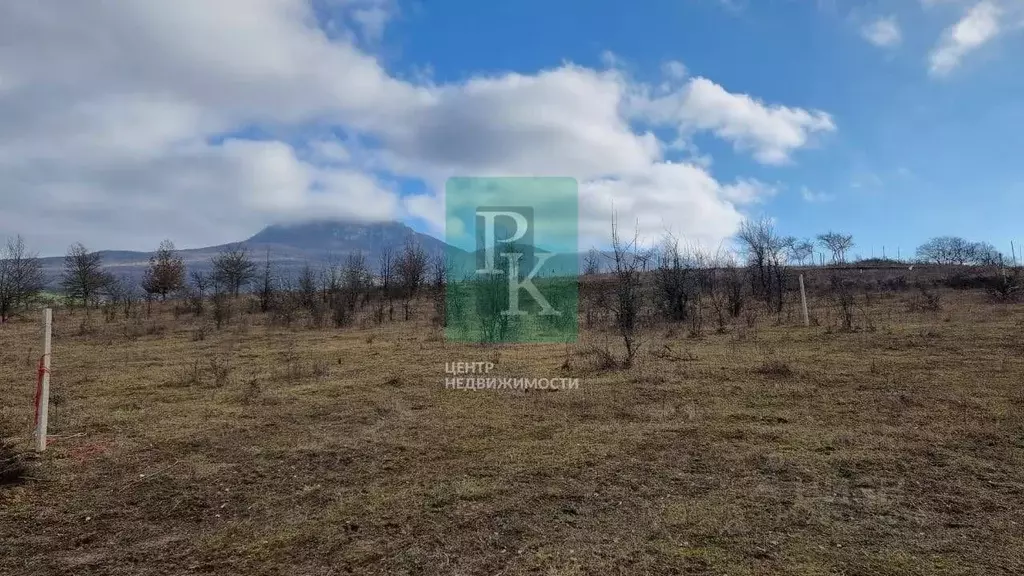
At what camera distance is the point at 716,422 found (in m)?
5.43

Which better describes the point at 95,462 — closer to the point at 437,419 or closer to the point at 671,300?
the point at 437,419

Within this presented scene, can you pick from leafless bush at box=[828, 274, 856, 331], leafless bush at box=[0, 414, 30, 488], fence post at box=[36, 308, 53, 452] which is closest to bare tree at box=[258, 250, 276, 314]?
fence post at box=[36, 308, 53, 452]

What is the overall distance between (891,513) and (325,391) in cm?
640

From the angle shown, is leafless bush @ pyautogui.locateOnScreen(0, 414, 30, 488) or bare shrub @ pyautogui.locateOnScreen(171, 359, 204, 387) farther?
bare shrub @ pyautogui.locateOnScreen(171, 359, 204, 387)

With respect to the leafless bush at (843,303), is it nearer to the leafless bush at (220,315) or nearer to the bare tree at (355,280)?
the bare tree at (355,280)

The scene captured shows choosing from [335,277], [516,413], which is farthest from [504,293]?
[335,277]

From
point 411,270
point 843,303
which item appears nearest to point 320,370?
point 843,303

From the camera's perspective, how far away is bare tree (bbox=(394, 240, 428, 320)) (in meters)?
26.8

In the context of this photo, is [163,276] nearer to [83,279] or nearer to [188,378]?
[83,279]

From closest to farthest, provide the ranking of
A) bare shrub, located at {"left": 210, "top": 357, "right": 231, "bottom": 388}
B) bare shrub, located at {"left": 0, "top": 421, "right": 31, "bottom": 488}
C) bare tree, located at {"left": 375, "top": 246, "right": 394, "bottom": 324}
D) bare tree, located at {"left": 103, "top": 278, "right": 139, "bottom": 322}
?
bare shrub, located at {"left": 0, "top": 421, "right": 31, "bottom": 488} → bare shrub, located at {"left": 210, "top": 357, "right": 231, "bottom": 388} → bare tree, located at {"left": 103, "top": 278, "right": 139, "bottom": 322} → bare tree, located at {"left": 375, "top": 246, "right": 394, "bottom": 324}

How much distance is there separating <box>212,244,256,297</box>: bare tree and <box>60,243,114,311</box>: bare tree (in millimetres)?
6186

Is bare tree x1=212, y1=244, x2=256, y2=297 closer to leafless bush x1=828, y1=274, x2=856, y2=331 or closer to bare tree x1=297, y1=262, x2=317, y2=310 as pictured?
bare tree x1=297, y1=262, x2=317, y2=310

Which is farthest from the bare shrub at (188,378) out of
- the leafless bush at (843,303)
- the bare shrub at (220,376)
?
the leafless bush at (843,303)

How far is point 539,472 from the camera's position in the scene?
13.5ft
